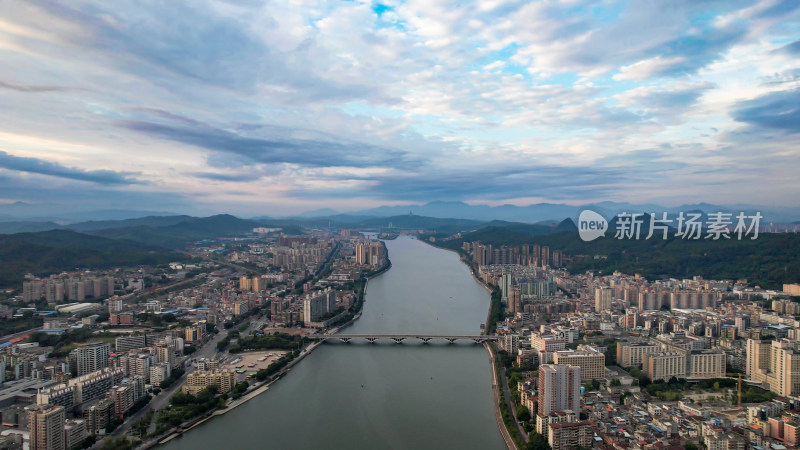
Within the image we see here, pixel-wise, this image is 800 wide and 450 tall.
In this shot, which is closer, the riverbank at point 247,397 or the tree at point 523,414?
the riverbank at point 247,397

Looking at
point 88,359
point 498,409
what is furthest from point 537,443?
point 88,359

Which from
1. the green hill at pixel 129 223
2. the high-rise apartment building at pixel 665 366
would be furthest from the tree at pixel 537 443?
the green hill at pixel 129 223

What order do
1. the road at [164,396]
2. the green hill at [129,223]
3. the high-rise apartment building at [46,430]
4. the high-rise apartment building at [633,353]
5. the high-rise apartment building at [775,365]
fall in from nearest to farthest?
the high-rise apartment building at [46,430]
the road at [164,396]
the high-rise apartment building at [775,365]
the high-rise apartment building at [633,353]
the green hill at [129,223]

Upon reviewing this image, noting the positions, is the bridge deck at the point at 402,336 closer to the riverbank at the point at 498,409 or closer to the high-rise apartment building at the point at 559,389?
the riverbank at the point at 498,409

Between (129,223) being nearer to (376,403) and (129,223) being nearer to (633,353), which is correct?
(376,403)

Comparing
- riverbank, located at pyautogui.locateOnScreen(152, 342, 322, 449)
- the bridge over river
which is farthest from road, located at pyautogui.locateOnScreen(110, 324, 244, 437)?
the bridge over river

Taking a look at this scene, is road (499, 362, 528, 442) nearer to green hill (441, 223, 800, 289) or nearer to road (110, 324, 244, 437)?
road (110, 324, 244, 437)

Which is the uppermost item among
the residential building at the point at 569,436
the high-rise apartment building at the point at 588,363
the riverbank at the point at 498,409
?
the high-rise apartment building at the point at 588,363

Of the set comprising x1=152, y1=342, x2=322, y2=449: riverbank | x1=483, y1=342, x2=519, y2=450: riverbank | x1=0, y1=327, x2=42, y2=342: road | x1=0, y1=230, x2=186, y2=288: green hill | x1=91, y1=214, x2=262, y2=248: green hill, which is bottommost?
x1=152, y1=342, x2=322, y2=449: riverbank

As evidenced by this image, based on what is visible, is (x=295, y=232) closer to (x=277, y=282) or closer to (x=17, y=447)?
(x=277, y=282)
